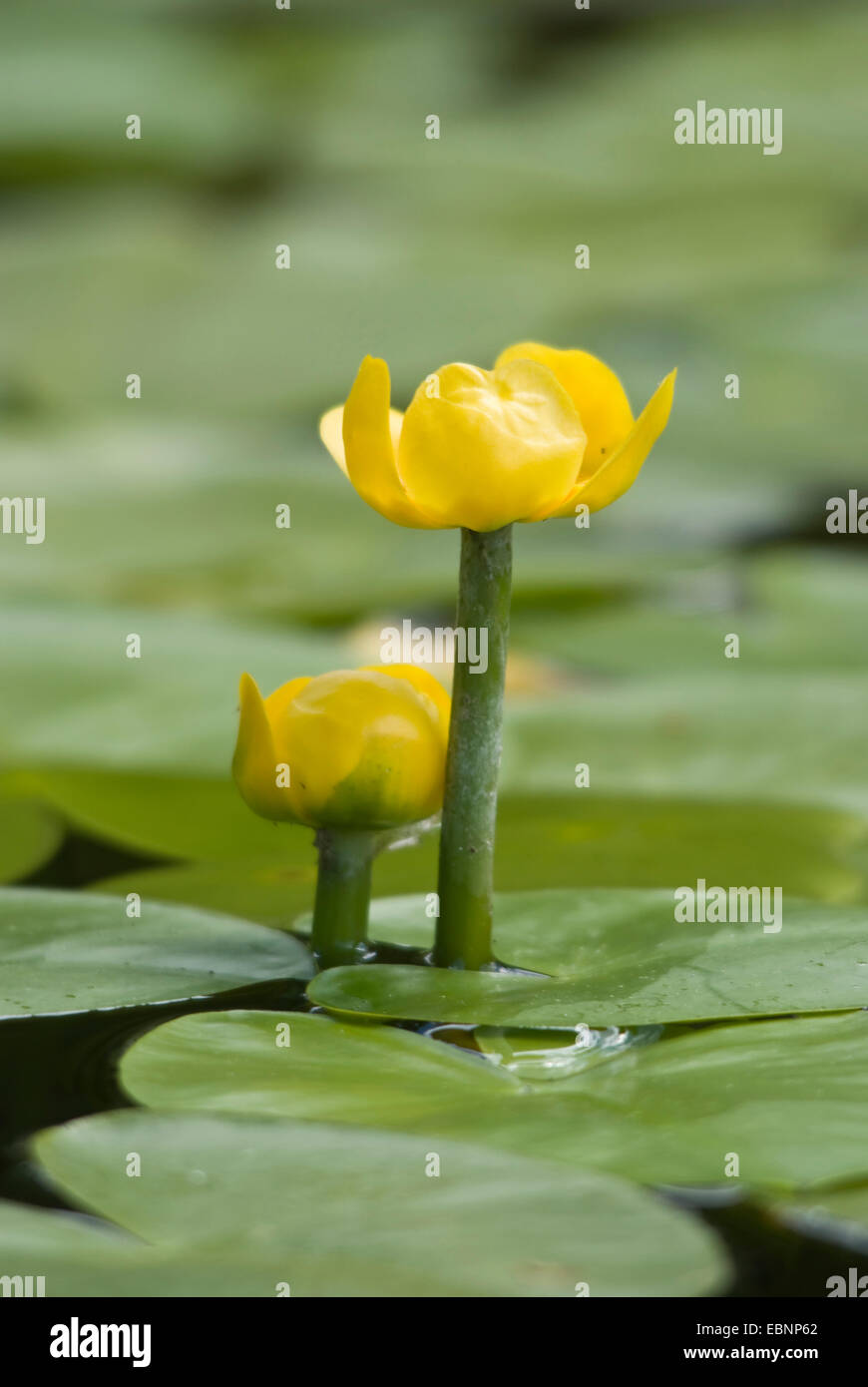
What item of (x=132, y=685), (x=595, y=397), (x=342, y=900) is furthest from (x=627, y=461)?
(x=132, y=685)

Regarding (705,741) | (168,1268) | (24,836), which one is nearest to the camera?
(168,1268)

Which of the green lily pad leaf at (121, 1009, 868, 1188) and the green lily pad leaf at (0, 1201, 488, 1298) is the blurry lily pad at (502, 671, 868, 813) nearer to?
the green lily pad leaf at (121, 1009, 868, 1188)

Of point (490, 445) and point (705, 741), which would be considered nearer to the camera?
point (490, 445)

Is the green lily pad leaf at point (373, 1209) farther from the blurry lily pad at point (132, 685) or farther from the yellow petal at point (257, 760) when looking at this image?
the blurry lily pad at point (132, 685)

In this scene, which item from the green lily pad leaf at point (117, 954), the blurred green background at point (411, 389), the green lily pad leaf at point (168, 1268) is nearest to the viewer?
the green lily pad leaf at point (168, 1268)

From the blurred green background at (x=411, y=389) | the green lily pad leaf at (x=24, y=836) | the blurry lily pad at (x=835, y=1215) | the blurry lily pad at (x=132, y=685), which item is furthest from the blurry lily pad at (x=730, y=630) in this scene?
the blurry lily pad at (x=835, y=1215)

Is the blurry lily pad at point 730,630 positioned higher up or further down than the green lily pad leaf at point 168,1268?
higher up

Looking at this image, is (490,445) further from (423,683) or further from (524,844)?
(524,844)

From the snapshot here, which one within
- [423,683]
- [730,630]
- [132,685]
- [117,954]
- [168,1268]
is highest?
[730,630]
